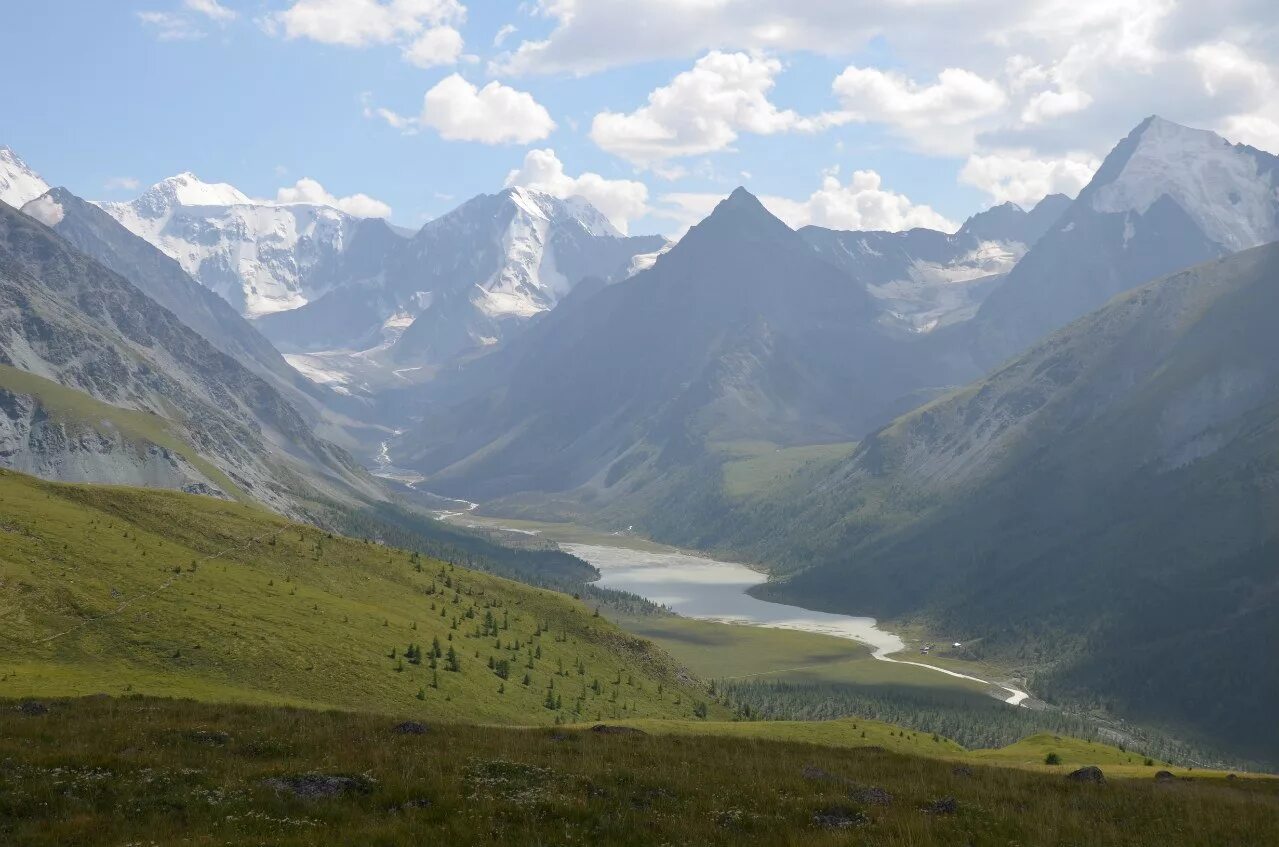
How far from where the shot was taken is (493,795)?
96.0 feet

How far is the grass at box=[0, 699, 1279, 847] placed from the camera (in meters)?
25.9

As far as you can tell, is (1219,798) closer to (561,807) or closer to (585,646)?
(561,807)

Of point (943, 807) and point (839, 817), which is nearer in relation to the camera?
point (839, 817)

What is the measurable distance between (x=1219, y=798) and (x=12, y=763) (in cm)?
4117

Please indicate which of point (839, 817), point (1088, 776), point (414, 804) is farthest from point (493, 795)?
point (1088, 776)

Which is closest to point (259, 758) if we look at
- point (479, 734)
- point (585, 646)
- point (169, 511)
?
point (479, 734)

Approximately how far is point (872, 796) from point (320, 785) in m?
17.2

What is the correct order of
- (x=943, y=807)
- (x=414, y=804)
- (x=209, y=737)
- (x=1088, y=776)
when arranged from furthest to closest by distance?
(x=1088, y=776) → (x=209, y=737) → (x=943, y=807) → (x=414, y=804)

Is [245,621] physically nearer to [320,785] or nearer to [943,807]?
[320,785]

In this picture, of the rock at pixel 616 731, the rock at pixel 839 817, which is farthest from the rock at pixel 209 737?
the rock at pixel 839 817

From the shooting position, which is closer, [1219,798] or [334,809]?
[334,809]

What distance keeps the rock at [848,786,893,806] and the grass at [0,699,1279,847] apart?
0.13m

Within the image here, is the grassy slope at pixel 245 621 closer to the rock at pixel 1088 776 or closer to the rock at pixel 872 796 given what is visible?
the rock at pixel 872 796

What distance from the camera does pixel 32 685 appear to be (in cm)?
5197
